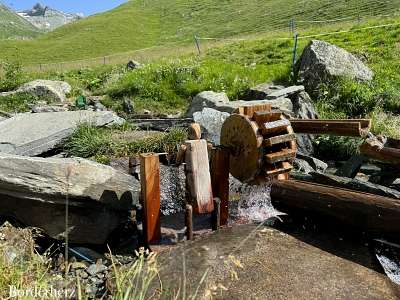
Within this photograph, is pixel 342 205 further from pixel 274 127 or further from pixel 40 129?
pixel 40 129

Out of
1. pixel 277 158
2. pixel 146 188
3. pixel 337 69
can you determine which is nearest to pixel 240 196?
pixel 277 158

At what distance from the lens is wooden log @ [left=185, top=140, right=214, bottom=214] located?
22.4ft

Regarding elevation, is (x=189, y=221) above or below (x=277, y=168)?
below

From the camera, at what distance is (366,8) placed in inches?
2279

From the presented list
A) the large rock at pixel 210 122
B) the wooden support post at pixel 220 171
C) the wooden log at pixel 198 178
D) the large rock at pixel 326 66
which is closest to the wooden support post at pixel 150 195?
the wooden log at pixel 198 178

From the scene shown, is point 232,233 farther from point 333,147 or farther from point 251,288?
point 333,147

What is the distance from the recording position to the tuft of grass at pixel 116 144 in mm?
9969

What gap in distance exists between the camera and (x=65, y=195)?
705 centimetres

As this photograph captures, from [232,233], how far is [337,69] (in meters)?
10.2

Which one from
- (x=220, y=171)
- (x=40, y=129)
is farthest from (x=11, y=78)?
(x=220, y=171)

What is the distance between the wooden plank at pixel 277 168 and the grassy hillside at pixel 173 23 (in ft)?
162

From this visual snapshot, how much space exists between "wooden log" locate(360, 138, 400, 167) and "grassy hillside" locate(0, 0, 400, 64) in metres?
49.1

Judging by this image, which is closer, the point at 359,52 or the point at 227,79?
the point at 227,79

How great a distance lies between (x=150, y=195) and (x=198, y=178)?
69 centimetres
